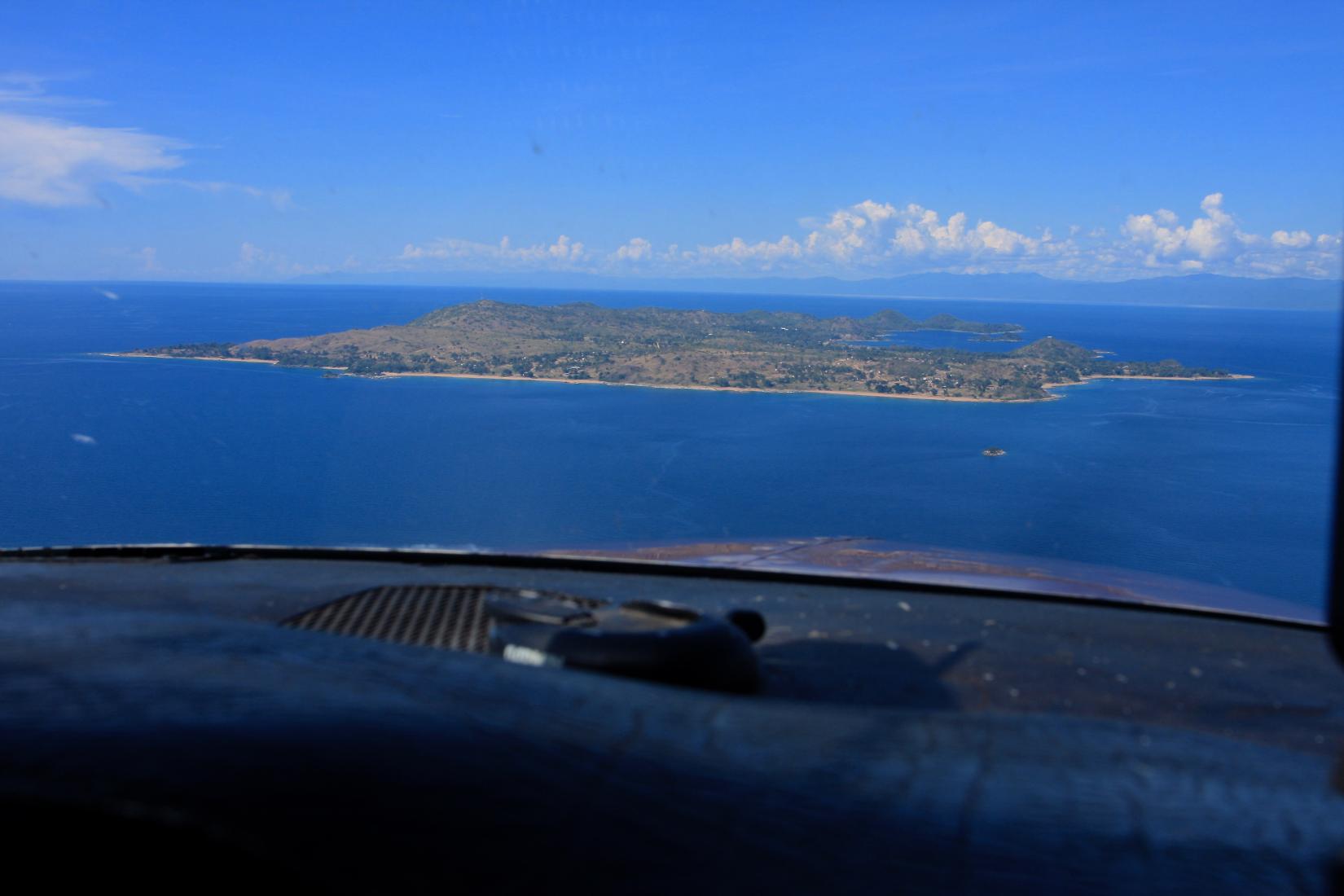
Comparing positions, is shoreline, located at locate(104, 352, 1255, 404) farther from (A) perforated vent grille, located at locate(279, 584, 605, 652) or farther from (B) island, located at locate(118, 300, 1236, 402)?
(A) perforated vent grille, located at locate(279, 584, 605, 652)

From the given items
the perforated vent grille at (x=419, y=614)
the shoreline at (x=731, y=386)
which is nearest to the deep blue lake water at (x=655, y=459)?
the shoreline at (x=731, y=386)

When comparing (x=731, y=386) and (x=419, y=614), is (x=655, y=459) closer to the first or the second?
(x=731, y=386)

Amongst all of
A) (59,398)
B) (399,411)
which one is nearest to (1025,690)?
(59,398)

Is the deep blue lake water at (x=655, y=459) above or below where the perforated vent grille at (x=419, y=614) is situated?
below

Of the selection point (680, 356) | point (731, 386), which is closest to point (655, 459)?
point (731, 386)

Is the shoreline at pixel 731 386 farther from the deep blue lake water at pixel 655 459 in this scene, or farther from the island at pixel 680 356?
the deep blue lake water at pixel 655 459

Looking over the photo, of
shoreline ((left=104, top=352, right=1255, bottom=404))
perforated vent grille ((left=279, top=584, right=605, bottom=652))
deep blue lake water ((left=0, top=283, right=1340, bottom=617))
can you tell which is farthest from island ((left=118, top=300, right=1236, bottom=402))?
perforated vent grille ((left=279, top=584, right=605, bottom=652))
